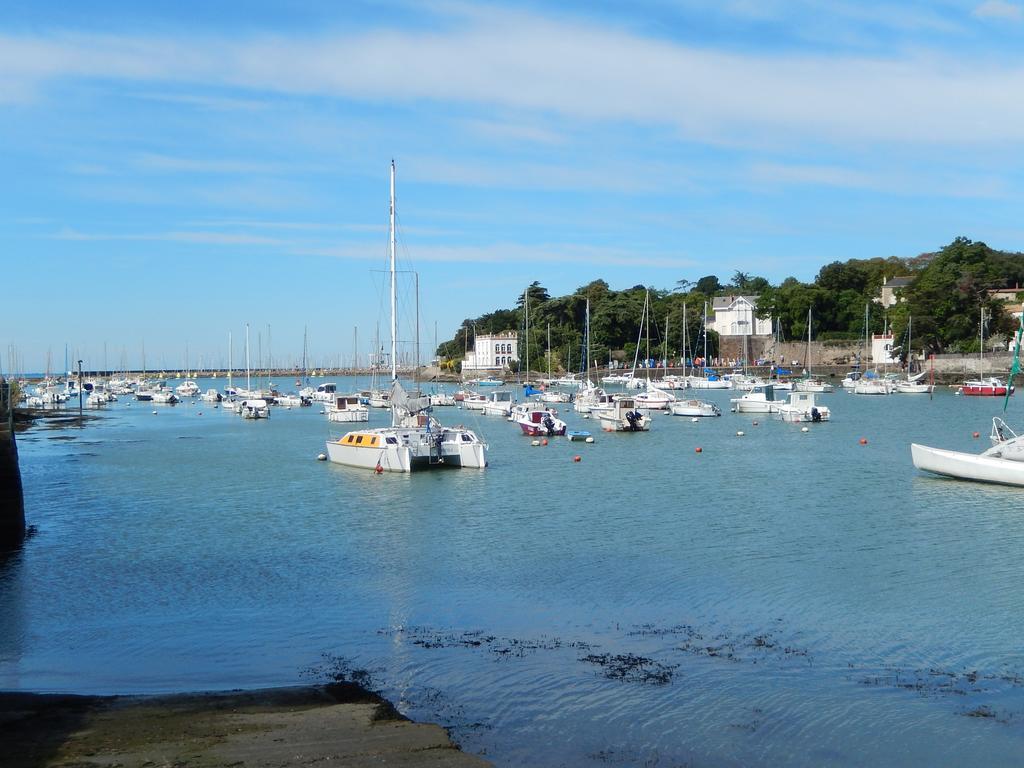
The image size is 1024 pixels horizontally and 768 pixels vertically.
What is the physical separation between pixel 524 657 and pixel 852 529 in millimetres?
17228

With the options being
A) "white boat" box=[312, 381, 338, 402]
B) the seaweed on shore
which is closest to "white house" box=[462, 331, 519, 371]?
"white boat" box=[312, 381, 338, 402]

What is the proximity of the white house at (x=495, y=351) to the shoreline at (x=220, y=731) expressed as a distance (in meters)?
167

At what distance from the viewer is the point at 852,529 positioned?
105ft

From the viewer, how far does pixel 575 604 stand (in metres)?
22.0

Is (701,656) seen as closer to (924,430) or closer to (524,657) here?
(524,657)

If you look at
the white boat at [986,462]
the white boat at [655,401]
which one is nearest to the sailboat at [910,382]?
the white boat at [655,401]

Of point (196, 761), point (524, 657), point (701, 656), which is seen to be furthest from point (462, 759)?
point (701, 656)

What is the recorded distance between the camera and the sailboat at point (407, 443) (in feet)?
152

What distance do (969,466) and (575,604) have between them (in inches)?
960

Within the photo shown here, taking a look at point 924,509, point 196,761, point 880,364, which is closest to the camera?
point 196,761

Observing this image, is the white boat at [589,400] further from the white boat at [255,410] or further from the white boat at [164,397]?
the white boat at [164,397]

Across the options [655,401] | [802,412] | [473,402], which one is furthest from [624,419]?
[473,402]

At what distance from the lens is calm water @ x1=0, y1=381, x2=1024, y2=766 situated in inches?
591

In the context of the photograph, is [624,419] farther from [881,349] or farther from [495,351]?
[495,351]
